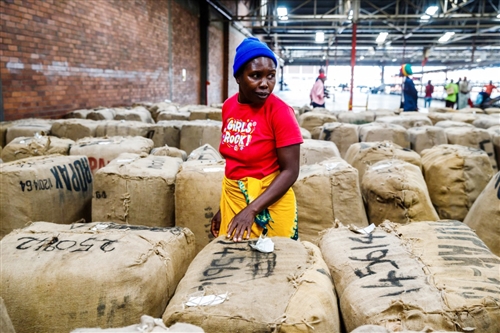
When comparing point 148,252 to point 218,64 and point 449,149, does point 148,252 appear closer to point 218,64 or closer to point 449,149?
point 449,149

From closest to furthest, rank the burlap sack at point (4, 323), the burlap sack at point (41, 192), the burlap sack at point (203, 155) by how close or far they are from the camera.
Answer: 1. the burlap sack at point (4, 323)
2. the burlap sack at point (41, 192)
3. the burlap sack at point (203, 155)

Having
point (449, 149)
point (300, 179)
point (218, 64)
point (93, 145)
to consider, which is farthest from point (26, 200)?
point (218, 64)

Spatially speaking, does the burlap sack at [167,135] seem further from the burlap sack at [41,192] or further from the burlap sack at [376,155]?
the burlap sack at [376,155]

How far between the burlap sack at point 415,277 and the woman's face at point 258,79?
675mm

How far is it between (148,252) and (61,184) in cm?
138

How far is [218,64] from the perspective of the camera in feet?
48.4

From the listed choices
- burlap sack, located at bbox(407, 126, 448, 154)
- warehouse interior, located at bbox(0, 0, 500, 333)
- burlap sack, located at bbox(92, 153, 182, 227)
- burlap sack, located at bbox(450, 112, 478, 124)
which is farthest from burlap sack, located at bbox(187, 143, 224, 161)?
burlap sack, located at bbox(450, 112, 478, 124)

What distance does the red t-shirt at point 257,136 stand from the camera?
5.32 ft

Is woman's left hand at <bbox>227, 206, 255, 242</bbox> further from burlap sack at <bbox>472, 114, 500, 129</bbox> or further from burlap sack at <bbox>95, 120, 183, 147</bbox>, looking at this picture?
burlap sack at <bbox>472, 114, 500, 129</bbox>

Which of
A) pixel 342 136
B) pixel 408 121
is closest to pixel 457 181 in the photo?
pixel 342 136

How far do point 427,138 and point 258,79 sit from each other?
3.14 meters

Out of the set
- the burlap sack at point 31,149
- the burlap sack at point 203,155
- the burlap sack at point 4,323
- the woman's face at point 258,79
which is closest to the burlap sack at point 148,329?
the burlap sack at point 4,323

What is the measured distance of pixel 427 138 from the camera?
4.16 metres

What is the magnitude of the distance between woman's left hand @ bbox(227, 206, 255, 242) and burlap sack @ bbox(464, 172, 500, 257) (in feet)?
4.79
